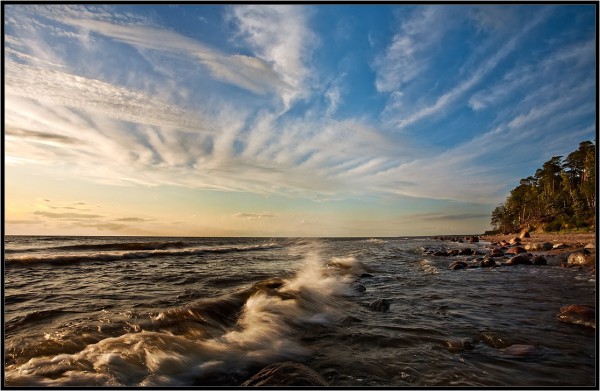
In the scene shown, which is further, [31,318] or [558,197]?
[558,197]

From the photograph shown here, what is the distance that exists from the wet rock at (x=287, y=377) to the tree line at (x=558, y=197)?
162 feet

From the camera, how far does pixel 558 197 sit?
68.5 m

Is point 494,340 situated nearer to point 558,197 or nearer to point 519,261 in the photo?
point 519,261

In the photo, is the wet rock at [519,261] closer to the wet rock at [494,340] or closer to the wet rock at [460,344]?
the wet rock at [494,340]

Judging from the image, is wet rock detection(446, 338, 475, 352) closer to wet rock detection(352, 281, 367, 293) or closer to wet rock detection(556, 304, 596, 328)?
wet rock detection(556, 304, 596, 328)

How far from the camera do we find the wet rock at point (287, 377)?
204 inches

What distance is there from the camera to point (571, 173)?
244ft

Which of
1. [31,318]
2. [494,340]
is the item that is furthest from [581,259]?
[31,318]

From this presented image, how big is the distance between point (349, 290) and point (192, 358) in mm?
9740

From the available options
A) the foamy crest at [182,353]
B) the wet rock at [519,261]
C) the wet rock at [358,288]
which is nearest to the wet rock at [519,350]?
the foamy crest at [182,353]

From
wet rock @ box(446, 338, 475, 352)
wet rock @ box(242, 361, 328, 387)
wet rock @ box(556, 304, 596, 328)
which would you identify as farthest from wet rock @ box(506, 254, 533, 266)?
wet rock @ box(242, 361, 328, 387)

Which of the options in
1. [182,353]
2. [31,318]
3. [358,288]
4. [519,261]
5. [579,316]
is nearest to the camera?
[182,353]

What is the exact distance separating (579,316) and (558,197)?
80.6m

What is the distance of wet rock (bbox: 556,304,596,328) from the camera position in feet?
26.7
